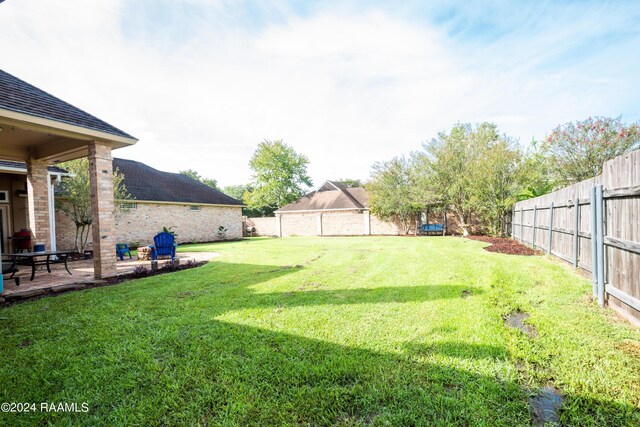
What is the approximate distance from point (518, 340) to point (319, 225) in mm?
23280

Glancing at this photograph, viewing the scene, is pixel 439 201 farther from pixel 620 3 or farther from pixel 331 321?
pixel 331 321

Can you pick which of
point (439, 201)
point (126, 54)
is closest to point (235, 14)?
point (126, 54)

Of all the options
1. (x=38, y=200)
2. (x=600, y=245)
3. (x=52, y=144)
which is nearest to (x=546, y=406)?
(x=600, y=245)

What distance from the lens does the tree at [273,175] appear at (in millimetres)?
39781

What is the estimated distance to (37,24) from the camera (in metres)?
6.37

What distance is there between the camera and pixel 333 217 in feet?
84.7

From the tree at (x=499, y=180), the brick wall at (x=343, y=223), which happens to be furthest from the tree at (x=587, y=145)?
the brick wall at (x=343, y=223)

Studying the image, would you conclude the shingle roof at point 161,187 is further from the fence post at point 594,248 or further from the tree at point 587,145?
the tree at point 587,145

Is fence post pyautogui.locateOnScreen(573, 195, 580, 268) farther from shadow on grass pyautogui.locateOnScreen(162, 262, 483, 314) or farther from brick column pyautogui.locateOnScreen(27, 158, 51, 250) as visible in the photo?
brick column pyautogui.locateOnScreen(27, 158, 51, 250)

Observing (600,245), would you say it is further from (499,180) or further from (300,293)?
(499,180)

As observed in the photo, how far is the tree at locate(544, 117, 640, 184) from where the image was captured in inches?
642

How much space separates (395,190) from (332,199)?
692 cm

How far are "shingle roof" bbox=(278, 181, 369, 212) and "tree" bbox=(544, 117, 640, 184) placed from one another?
43.9 ft

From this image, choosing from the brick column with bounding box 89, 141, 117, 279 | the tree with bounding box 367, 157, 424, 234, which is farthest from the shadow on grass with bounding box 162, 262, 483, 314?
the tree with bounding box 367, 157, 424, 234
